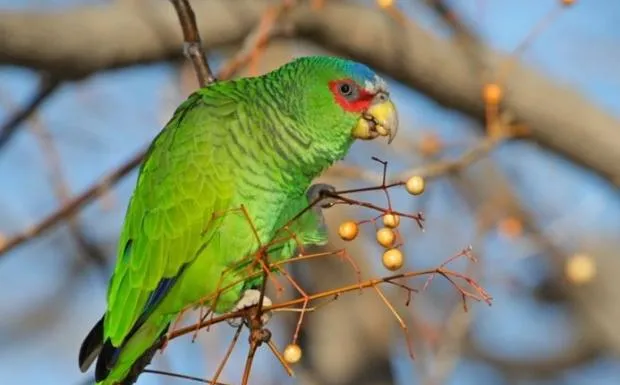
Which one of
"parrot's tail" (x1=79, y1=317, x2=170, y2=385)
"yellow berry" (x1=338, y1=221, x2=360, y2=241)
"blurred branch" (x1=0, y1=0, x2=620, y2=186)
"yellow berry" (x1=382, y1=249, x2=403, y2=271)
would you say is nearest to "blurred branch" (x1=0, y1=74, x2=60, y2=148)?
"blurred branch" (x1=0, y1=0, x2=620, y2=186)

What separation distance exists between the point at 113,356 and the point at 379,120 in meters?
0.84

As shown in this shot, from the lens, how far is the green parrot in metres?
2.52

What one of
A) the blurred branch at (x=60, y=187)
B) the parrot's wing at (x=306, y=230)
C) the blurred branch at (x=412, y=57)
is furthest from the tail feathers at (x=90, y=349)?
the blurred branch at (x=412, y=57)

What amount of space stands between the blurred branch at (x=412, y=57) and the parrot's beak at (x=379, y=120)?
120 centimetres

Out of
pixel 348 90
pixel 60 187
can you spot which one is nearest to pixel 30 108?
pixel 60 187

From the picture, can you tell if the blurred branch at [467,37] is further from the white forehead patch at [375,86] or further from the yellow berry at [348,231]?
the yellow berry at [348,231]

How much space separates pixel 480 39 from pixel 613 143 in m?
0.65

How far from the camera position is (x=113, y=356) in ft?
7.93

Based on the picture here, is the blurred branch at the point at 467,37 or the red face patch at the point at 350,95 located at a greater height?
the blurred branch at the point at 467,37

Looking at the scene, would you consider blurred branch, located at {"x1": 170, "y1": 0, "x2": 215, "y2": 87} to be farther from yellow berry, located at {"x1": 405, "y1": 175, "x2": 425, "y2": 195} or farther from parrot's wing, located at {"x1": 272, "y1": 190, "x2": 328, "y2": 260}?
yellow berry, located at {"x1": 405, "y1": 175, "x2": 425, "y2": 195}

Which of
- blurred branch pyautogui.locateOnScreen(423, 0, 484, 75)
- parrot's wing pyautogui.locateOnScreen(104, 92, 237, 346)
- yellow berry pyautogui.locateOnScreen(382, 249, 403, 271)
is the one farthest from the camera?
blurred branch pyautogui.locateOnScreen(423, 0, 484, 75)

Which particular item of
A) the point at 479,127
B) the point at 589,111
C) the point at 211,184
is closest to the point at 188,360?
the point at 479,127

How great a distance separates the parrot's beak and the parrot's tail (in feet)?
2.20

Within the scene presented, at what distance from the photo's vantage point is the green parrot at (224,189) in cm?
252
